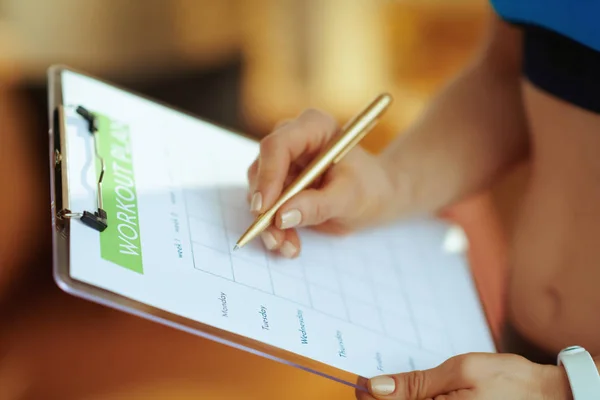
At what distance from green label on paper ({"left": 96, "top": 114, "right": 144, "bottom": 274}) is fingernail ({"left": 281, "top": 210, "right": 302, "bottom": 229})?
11 centimetres

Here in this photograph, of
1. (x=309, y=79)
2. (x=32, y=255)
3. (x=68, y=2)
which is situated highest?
(x=68, y=2)

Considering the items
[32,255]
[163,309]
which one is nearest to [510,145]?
[163,309]

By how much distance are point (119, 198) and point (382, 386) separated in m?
0.23

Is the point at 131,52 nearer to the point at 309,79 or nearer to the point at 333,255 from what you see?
the point at 309,79

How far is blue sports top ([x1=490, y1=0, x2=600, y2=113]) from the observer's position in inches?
20.0

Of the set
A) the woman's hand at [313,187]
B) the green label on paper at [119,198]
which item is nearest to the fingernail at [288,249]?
the woman's hand at [313,187]

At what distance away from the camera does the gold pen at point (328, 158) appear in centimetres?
48

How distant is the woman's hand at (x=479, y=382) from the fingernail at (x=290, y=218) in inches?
5.1

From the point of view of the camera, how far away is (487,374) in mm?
416

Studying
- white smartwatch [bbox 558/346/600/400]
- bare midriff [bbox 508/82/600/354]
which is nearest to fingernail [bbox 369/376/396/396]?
white smartwatch [bbox 558/346/600/400]

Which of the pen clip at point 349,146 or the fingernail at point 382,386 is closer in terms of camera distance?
the fingernail at point 382,386

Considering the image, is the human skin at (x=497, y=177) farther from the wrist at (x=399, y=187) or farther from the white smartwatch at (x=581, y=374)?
the white smartwatch at (x=581, y=374)

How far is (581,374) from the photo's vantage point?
42cm

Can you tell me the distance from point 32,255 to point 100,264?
1059mm
